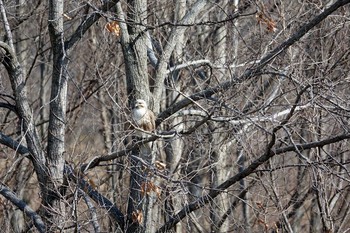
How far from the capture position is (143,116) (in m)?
8.79

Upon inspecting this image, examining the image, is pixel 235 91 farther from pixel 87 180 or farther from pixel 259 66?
pixel 87 180

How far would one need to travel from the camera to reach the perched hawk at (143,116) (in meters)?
8.71

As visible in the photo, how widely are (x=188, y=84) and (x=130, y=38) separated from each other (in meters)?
3.47

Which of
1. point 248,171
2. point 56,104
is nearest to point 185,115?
point 248,171

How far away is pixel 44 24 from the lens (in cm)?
1380

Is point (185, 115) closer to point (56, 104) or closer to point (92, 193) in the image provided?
A: point (92, 193)

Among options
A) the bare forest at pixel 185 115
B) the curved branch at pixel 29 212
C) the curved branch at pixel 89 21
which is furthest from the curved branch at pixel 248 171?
the curved branch at pixel 89 21

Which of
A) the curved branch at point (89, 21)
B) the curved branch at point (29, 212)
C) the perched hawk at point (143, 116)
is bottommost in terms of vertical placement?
the curved branch at point (29, 212)

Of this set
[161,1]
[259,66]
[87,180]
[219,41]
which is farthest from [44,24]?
[259,66]

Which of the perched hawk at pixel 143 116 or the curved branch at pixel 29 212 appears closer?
the perched hawk at pixel 143 116

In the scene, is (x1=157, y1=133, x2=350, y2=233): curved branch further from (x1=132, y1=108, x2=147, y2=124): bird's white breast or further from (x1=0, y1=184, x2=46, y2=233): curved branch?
(x1=0, y1=184, x2=46, y2=233): curved branch

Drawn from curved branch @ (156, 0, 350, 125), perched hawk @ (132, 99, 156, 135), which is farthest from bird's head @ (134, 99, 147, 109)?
curved branch @ (156, 0, 350, 125)

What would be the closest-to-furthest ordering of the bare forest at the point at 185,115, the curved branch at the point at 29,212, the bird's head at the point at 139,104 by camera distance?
the bare forest at the point at 185,115, the bird's head at the point at 139,104, the curved branch at the point at 29,212

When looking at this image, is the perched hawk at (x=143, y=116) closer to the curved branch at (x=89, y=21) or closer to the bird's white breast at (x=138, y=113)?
the bird's white breast at (x=138, y=113)
